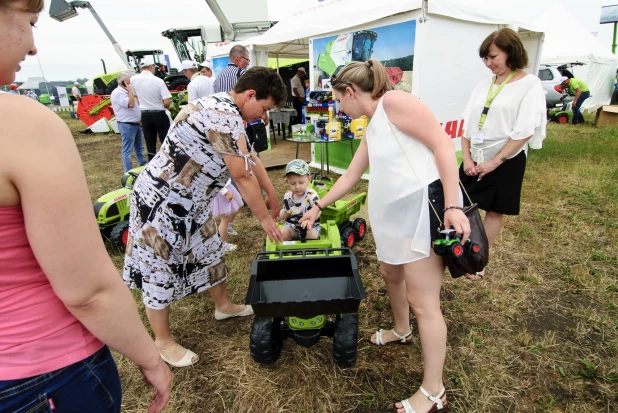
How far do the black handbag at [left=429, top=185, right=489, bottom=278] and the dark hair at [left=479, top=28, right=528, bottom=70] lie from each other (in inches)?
61.5

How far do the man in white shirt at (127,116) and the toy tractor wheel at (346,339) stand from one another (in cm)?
562

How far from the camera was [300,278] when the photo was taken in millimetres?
2027

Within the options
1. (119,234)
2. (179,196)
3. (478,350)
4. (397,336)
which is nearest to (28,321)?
(179,196)

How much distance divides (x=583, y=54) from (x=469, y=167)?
19.1 metres

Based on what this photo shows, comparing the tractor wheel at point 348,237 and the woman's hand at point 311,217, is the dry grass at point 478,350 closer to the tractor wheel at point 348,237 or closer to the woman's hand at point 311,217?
the tractor wheel at point 348,237

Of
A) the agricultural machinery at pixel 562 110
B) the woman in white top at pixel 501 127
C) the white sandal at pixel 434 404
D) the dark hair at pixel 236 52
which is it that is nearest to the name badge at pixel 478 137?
the woman in white top at pixel 501 127

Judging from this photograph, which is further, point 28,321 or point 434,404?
point 434,404

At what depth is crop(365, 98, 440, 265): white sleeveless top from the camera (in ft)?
5.36

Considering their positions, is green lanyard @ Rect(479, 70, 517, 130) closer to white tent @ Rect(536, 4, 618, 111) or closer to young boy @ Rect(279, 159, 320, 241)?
young boy @ Rect(279, 159, 320, 241)

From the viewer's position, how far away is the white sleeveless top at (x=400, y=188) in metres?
1.63

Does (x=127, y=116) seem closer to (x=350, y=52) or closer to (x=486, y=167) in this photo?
(x=350, y=52)

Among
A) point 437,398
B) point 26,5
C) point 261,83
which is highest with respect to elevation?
point 26,5

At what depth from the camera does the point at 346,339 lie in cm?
212

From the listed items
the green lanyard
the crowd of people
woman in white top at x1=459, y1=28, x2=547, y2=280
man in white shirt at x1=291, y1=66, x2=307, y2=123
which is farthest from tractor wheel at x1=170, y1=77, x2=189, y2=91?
the green lanyard
